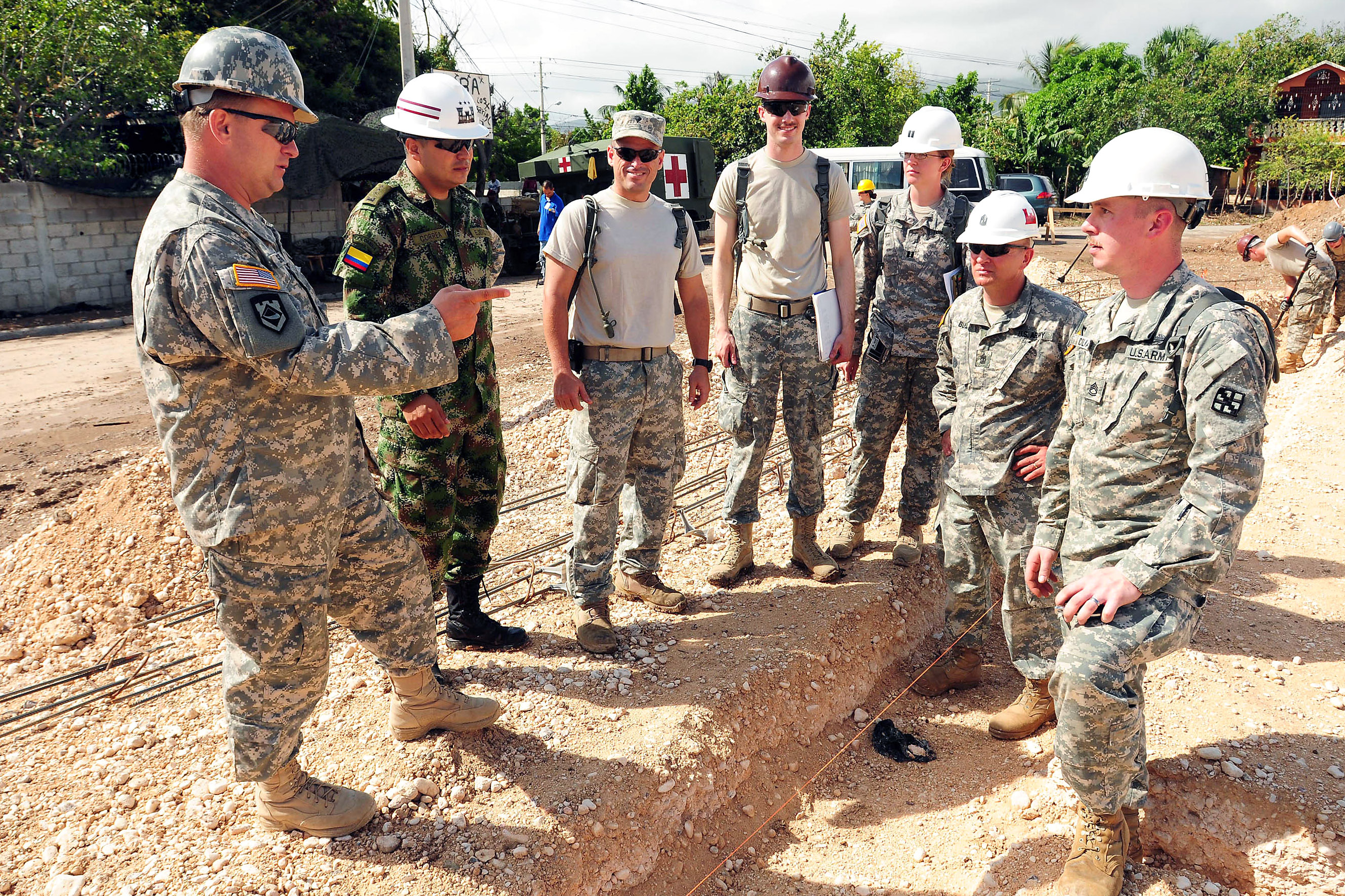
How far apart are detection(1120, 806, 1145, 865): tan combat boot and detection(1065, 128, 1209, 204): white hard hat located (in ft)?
5.78

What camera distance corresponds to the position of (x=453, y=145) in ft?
10.0

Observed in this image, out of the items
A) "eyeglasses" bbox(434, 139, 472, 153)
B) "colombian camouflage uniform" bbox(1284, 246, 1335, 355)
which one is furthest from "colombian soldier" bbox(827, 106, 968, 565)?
"colombian camouflage uniform" bbox(1284, 246, 1335, 355)

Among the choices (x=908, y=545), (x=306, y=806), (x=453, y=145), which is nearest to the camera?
(x=306, y=806)

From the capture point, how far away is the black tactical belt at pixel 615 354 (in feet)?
11.2

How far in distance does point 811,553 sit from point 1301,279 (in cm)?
812

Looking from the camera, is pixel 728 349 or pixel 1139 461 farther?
pixel 728 349

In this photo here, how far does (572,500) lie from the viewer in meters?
3.51

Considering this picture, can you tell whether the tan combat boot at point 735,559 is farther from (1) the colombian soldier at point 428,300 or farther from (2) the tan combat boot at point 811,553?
(1) the colombian soldier at point 428,300

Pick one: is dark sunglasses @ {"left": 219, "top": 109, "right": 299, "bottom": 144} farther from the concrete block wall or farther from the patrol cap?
the concrete block wall

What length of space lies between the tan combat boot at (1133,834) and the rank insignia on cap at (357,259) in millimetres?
2941

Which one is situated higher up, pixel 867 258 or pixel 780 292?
pixel 867 258

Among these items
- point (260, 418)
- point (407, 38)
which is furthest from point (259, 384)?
point (407, 38)

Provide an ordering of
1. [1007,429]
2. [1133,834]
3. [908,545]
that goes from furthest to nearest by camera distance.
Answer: [908,545] < [1007,429] < [1133,834]

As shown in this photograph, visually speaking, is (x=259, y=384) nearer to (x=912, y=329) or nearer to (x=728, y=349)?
(x=728, y=349)
